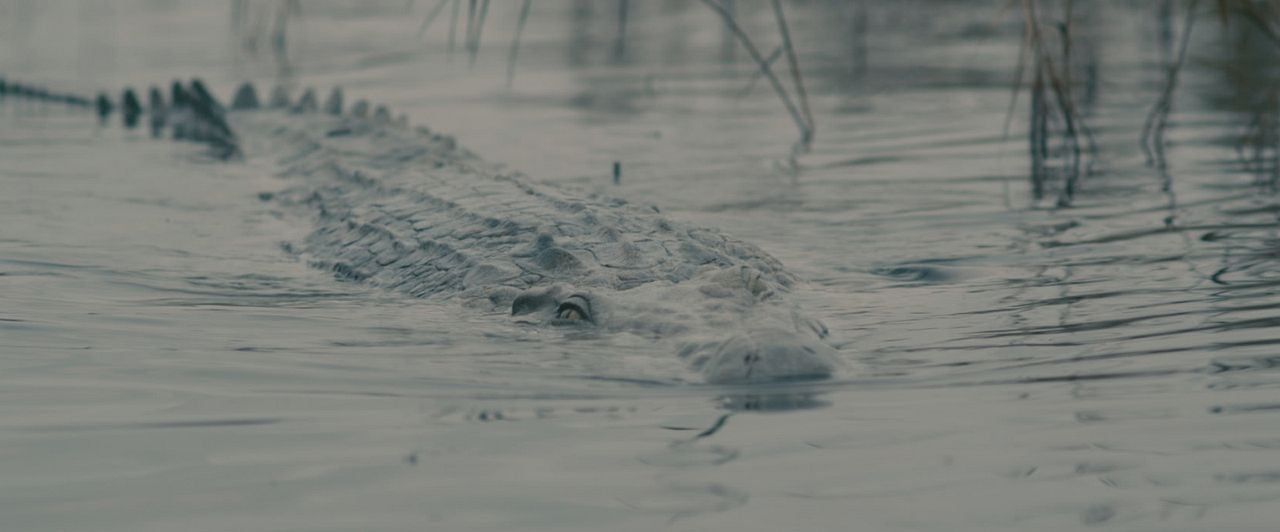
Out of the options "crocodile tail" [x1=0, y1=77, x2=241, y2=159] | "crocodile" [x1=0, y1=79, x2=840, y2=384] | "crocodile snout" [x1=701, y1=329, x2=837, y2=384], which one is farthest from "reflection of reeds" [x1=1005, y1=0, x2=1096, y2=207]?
"crocodile tail" [x1=0, y1=77, x2=241, y2=159]

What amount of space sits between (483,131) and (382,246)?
4.59 m

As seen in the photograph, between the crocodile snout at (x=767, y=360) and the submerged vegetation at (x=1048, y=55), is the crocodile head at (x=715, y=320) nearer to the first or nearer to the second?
the crocodile snout at (x=767, y=360)

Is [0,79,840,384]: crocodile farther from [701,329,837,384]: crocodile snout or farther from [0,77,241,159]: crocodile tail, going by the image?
[0,77,241,159]: crocodile tail

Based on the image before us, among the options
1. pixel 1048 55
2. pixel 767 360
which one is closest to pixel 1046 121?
pixel 1048 55

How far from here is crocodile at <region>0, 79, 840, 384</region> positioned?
15.2 ft

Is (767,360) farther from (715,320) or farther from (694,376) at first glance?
(715,320)

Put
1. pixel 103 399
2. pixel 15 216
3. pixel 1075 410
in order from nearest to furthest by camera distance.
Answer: pixel 1075 410 < pixel 103 399 < pixel 15 216

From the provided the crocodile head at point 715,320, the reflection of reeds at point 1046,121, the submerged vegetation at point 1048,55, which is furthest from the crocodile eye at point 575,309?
the reflection of reeds at point 1046,121

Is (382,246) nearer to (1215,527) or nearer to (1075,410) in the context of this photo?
(1075,410)

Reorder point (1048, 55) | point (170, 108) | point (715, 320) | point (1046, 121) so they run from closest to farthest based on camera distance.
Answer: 1. point (715, 320)
2. point (1048, 55)
3. point (1046, 121)
4. point (170, 108)

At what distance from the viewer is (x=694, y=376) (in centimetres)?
436

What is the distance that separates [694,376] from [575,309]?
0.82m

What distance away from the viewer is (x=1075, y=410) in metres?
3.88

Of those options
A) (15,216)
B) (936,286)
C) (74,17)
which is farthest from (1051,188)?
(74,17)
